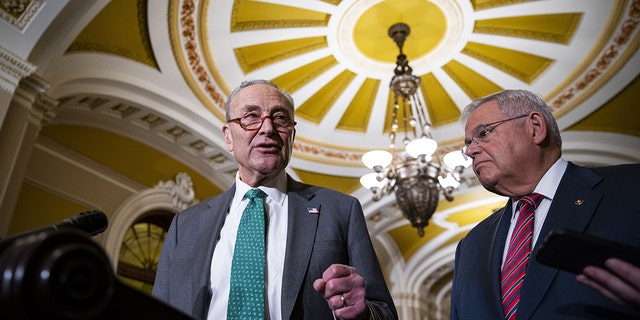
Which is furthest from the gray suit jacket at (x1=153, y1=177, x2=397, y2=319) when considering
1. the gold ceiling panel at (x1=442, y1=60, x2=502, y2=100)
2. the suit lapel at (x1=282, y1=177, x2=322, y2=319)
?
the gold ceiling panel at (x1=442, y1=60, x2=502, y2=100)

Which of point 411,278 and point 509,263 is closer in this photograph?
point 509,263

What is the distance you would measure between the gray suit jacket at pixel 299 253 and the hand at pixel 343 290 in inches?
4.8

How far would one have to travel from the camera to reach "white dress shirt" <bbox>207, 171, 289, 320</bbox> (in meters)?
1.44

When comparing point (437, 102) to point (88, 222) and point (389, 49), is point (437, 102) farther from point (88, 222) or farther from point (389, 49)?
point (88, 222)

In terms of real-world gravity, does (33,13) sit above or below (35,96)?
above

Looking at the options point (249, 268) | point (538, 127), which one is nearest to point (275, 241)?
point (249, 268)

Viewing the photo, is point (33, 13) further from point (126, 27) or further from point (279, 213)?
point (279, 213)

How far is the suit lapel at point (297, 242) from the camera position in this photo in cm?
141

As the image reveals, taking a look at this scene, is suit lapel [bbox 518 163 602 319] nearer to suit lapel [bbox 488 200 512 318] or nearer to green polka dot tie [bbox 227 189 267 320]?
suit lapel [bbox 488 200 512 318]

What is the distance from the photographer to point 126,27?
16.1 feet

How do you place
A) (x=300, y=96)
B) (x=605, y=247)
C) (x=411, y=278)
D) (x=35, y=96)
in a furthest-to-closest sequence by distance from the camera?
(x=411, y=278)
(x=300, y=96)
(x=35, y=96)
(x=605, y=247)

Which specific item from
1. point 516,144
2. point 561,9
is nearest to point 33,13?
point 516,144

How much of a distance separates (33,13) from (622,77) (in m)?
6.32

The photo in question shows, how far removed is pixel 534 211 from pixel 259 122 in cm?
104
